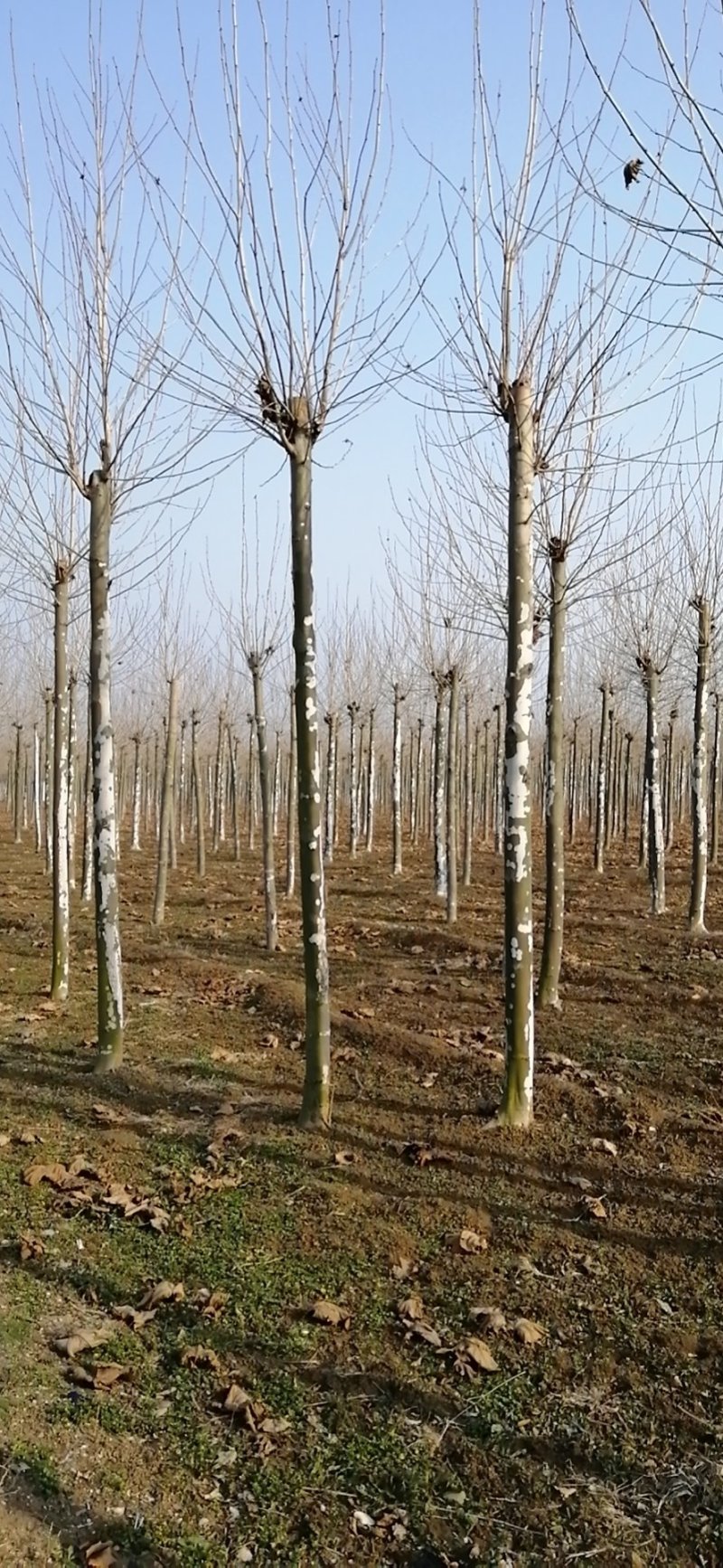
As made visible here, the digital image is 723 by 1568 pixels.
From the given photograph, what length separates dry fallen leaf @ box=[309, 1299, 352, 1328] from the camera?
3.66 m

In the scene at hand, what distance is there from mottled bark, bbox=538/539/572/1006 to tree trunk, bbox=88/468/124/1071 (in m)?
3.18

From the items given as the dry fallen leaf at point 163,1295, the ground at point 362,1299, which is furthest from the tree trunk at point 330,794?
the dry fallen leaf at point 163,1295

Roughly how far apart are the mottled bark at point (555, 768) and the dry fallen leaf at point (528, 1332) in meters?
4.19

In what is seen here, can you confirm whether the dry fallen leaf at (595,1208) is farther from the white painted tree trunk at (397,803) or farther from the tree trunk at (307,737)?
the white painted tree trunk at (397,803)

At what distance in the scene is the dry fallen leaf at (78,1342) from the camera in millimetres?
3447

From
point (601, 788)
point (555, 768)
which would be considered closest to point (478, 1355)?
point (555, 768)

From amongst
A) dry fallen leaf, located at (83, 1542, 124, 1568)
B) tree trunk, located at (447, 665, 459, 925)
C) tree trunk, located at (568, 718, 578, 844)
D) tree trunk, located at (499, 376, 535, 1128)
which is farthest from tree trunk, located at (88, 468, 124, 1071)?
tree trunk, located at (568, 718, 578, 844)

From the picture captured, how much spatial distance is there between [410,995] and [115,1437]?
5.81 m

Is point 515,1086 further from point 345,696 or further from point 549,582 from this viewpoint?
point 345,696

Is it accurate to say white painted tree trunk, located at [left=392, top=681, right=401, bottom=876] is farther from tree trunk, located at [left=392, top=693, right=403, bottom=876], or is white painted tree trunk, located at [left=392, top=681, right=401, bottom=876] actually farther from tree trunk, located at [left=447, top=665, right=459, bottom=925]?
tree trunk, located at [left=447, top=665, right=459, bottom=925]

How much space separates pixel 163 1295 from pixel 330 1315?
652mm

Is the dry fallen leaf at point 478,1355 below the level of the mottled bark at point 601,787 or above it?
below

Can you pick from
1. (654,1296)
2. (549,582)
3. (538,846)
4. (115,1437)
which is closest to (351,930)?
(549,582)

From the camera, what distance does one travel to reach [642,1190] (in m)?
4.73
